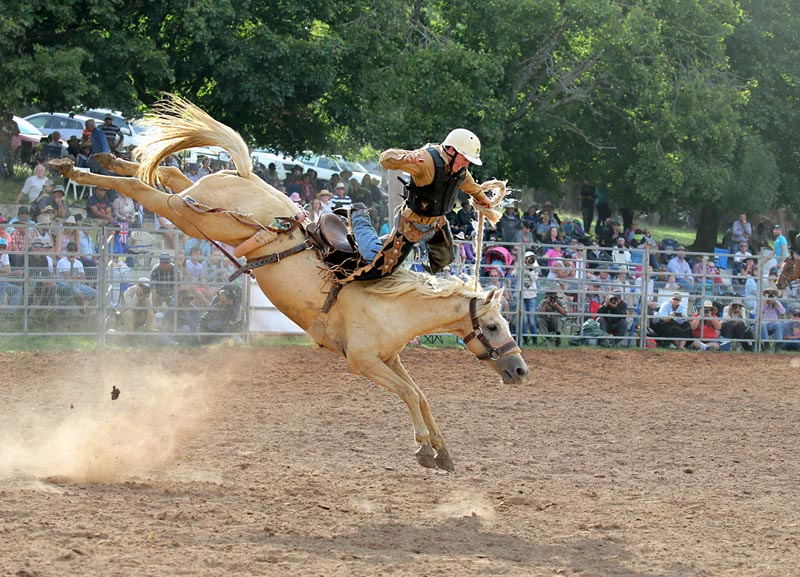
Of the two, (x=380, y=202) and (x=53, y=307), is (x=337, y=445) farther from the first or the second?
(x=380, y=202)

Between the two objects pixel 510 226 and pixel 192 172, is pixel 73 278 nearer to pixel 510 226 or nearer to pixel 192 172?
pixel 192 172

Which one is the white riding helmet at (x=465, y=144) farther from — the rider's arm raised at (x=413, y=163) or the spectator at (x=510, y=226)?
the spectator at (x=510, y=226)

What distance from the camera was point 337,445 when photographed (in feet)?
30.1

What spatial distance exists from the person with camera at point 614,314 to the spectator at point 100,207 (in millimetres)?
7857

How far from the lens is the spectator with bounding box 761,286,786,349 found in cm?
1761

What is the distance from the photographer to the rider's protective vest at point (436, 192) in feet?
23.5

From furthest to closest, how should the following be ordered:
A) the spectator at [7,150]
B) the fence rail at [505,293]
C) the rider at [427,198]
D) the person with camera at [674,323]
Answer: the spectator at [7,150], the person with camera at [674,323], the fence rail at [505,293], the rider at [427,198]

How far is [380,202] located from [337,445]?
11.5 meters

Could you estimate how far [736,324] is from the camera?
17.5 m

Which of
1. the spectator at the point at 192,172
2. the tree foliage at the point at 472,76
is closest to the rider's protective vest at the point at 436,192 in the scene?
the spectator at the point at 192,172

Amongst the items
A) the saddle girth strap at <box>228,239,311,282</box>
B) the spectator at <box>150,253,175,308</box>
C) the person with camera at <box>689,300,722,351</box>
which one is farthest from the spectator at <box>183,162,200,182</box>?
the saddle girth strap at <box>228,239,311,282</box>

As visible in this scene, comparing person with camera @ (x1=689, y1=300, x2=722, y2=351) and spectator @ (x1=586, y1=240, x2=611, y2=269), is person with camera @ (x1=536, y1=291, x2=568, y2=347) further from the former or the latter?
person with camera @ (x1=689, y1=300, x2=722, y2=351)

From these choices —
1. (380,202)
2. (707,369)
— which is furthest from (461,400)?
(380,202)

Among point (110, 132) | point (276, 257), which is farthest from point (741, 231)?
point (276, 257)
